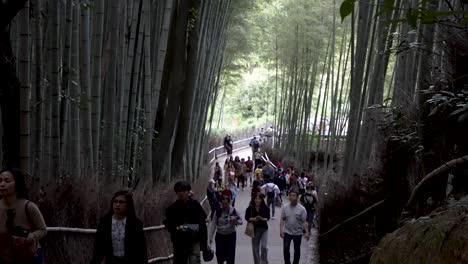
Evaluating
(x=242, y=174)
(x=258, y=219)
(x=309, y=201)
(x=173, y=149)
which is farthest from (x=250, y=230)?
(x=242, y=174)

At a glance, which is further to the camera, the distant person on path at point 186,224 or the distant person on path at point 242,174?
the distant person on path at point 242,174

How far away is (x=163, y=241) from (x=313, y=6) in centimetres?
1445

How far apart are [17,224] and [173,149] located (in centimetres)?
849

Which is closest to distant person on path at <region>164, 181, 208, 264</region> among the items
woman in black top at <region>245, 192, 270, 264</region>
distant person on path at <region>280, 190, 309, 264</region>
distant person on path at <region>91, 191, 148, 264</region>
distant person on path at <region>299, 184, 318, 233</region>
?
distant person on path at <region>91, 191, 148, 264</region>

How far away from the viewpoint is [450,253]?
2.54 m

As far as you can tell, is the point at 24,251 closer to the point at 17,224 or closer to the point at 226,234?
the point at 17,224

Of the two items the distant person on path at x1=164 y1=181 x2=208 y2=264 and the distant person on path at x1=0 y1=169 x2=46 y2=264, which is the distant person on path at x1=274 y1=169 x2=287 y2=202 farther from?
the distant person on path at x1=0 y1=169 x2=46 y2=264

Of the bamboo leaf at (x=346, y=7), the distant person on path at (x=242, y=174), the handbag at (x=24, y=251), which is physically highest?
the bamboo leaf at (x=346, y=7)

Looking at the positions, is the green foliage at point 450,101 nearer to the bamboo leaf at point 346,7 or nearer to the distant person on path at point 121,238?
the bamboo leaf at point 346,7

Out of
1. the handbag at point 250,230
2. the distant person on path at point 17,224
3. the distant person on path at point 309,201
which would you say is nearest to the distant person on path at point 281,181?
the distant person on path at point 309,201

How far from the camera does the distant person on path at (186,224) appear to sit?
555cm

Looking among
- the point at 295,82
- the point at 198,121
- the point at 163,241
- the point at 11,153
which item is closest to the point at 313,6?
the point at 295,82

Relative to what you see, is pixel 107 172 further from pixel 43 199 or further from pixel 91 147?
pixel 43 199

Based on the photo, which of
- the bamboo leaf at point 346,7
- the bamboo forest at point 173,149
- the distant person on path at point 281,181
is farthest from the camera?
the distant person on path at point 281,181
